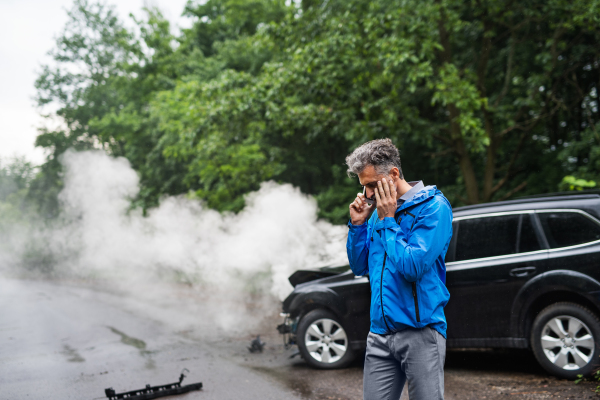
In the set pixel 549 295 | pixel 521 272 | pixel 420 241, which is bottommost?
pixel 549 295

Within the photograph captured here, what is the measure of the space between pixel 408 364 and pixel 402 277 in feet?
1.37

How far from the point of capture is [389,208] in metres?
2.42

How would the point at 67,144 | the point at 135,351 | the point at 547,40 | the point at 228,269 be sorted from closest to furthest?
A: 1. the point at 135,351
2. the point at 547,40
3. the point at 228,269
4. the point at 67,144

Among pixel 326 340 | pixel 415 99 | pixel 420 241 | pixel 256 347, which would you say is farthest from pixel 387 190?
pixel 415 99

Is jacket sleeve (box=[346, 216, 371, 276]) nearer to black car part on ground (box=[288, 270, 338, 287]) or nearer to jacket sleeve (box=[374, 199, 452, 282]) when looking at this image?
jacket sleeve (box=[374, 199, 452, 282])

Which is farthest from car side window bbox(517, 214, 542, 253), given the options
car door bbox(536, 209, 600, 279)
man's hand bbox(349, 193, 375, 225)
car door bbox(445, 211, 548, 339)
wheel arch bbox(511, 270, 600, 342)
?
man's hand bbox(349, 193, 375, 225)

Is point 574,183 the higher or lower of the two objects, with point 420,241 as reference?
higher

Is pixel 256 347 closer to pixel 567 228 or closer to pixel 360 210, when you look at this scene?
pixel 567 228

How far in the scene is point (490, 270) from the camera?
5.07 meters

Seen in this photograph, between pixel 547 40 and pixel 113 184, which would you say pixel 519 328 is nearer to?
pixel 547 40

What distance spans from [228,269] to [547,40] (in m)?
8.93

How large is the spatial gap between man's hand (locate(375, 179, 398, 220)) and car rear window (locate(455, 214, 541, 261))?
3.16 metres

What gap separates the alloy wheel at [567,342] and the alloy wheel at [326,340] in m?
2.13

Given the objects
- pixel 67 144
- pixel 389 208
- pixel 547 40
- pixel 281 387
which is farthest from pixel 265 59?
pixel 67 144
